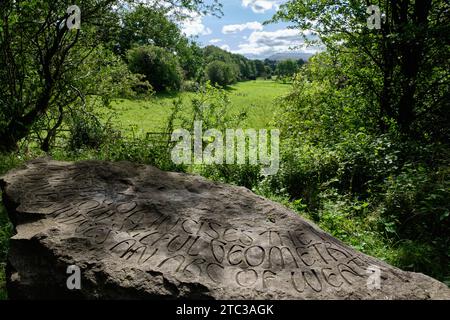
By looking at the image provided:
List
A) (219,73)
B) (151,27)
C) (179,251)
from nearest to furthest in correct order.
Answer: (179,251) → (151,27) → (219,73)

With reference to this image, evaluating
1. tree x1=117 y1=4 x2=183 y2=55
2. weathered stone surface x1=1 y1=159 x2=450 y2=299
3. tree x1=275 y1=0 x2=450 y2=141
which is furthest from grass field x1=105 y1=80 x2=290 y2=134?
weathered stone surface x1=1 y1=159 x2=450 y2=299

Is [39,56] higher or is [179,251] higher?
[39,56]

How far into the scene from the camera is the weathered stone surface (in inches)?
120

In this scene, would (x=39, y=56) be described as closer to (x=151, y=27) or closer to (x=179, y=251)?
(x=151, y=27)

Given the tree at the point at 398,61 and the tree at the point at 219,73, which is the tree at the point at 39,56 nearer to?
the tree at the point at 398,61

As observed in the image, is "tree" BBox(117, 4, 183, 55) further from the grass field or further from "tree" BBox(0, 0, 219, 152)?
the grass field

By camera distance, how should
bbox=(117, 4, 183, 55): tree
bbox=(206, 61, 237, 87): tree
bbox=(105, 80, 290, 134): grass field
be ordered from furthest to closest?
bbox=(206, 61, 237, 87): tree, bbox=(105, 80, 290, 134): grass field, bbox=(117, 4, 183, 55): tree

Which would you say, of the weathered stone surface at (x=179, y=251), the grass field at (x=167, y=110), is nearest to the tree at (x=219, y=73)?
the grass field at (x=167, y=110)

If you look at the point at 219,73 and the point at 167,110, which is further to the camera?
the point at 219,73

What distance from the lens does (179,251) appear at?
334 cm

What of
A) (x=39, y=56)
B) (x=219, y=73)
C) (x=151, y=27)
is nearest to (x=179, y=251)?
(x=151, y=27)

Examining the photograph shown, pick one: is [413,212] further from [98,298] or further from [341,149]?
[98,298]

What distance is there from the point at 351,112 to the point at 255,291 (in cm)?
824

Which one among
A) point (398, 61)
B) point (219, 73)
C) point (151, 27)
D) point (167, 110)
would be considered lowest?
point (167, 110)
